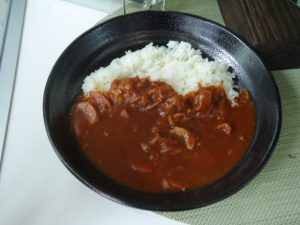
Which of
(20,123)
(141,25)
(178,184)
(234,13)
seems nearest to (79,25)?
(141,25)

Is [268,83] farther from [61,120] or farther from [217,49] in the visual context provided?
[61,120]

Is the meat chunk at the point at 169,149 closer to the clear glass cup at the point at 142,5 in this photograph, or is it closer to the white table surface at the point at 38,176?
the white table surface at the point at 38,176

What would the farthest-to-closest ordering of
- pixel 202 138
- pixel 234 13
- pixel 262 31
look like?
pixel 234 13, pixel 262 31, pixel 202 138

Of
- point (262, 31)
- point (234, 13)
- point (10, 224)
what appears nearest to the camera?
point (10, 224)

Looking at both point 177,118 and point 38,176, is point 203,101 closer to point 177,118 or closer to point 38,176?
point 177,118

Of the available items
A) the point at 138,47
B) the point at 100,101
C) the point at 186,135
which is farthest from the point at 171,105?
the point at 138,47

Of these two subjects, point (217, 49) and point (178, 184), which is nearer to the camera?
point (178, 184)

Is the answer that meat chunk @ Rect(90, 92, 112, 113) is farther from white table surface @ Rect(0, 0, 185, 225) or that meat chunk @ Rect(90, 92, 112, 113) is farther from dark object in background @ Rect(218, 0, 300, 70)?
dark object in background @ Rect(218, 0, 300, 70)
